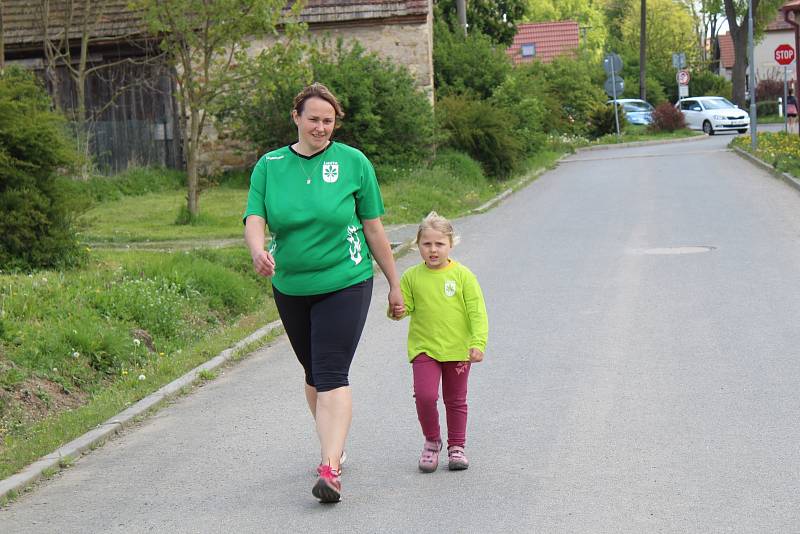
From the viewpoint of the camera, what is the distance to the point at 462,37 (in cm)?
3378

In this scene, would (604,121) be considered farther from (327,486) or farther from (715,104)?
(327,486)

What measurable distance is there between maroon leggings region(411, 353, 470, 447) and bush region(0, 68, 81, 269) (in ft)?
20.6

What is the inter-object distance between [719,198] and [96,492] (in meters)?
17.2

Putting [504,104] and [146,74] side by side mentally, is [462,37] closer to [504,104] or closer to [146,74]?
[504,104]

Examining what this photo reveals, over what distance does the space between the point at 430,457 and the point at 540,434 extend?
92 cm

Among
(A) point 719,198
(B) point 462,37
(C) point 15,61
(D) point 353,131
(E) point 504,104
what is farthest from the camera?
(B) point 462,37

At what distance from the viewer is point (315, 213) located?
5.87m

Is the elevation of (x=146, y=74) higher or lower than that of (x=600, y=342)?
higher

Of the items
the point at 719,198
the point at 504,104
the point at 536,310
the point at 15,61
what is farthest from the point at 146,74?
the point at 536,310

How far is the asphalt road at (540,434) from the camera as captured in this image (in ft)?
18.6

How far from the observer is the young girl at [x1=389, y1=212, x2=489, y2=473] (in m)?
6.30

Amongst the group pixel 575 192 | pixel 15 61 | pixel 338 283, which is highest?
pixel 15 61

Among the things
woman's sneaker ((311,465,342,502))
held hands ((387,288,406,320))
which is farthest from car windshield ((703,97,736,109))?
woman's sneaker ((311,465,342,502))

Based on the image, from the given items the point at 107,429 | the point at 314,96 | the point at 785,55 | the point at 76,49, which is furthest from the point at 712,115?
the point at 314,96
